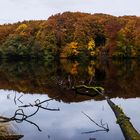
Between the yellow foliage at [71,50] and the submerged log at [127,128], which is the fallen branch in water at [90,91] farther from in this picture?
the yellow foliage at [71,50]

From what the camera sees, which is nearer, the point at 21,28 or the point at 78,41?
the point at 78,41

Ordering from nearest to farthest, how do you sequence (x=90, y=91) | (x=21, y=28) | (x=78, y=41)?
(x=90, y=91), (x=78, y=41), (x=21, y=28)

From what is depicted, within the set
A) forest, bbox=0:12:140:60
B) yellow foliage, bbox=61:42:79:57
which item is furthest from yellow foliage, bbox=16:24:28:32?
yellow foliage, bbox=61:42:79:57

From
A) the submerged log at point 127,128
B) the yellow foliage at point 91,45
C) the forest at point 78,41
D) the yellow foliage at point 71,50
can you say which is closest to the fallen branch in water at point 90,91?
the submerged log at point 127,128

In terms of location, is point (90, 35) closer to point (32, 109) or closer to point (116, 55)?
point (116, 55)

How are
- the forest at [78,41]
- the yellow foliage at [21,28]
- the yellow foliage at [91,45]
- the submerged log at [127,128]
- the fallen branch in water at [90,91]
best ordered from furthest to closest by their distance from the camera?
the yellow foliage at [21,28] → the yellow foliage at [91,45] → the forest at [78,41] → the fallen branch in water at [90,91] → the submerged log at [127,128]

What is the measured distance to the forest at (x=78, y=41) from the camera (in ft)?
311

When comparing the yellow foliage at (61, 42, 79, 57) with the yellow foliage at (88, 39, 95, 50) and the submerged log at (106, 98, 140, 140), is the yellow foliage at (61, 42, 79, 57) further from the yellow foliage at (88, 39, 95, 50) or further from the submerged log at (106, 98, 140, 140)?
the submerged log at (106, 98, 140, 140)

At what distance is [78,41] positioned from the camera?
99.1 m

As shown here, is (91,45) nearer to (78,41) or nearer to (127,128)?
(78,41)

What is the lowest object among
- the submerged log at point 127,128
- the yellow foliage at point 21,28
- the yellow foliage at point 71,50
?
the submerged log at point 127,128

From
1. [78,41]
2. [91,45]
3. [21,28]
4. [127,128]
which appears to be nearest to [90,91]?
[127,128]

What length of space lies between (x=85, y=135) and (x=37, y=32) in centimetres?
9034

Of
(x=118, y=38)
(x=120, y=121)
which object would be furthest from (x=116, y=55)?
(x=120, y=121)
